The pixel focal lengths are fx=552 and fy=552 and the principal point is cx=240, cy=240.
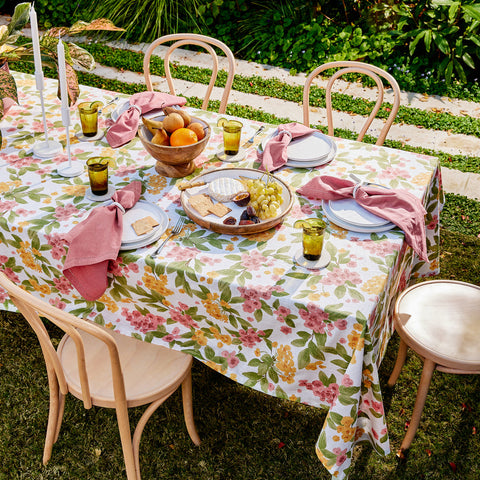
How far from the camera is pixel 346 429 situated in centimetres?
167

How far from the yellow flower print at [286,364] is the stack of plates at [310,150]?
84 cm

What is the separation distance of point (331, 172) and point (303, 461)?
1.16 m

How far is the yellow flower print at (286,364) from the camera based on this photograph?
172 centimetres

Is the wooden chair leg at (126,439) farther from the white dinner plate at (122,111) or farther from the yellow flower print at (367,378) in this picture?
the white dinner plate at (122,111)

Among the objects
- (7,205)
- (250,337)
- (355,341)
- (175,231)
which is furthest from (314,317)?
(7,205)

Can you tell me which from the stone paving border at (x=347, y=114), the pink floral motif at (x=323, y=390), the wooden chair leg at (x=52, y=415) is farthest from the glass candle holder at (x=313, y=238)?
the stone paving border at (x=347, y=114)

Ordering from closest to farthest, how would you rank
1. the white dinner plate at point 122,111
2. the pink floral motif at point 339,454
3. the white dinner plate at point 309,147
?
the pink floral motif at point 339,454
the white dinner plate at point 309,147
the white dinner plate at point 122,111

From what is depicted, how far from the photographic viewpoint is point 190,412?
2143 millimetres

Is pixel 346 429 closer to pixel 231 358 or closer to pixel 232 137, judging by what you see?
pixel 231 358

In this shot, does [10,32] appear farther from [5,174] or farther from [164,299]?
[164,299]

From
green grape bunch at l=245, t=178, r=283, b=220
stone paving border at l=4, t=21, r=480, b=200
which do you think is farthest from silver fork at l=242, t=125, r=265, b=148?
stone paving border at l=4, t=21, r=480, b=200

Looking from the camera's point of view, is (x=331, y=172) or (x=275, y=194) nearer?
(x=275, y=194)

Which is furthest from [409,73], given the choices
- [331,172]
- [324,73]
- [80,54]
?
[80,54]

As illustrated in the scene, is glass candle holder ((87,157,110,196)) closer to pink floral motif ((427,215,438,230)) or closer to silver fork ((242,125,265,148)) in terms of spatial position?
silver fork ((242,125,265,148))
